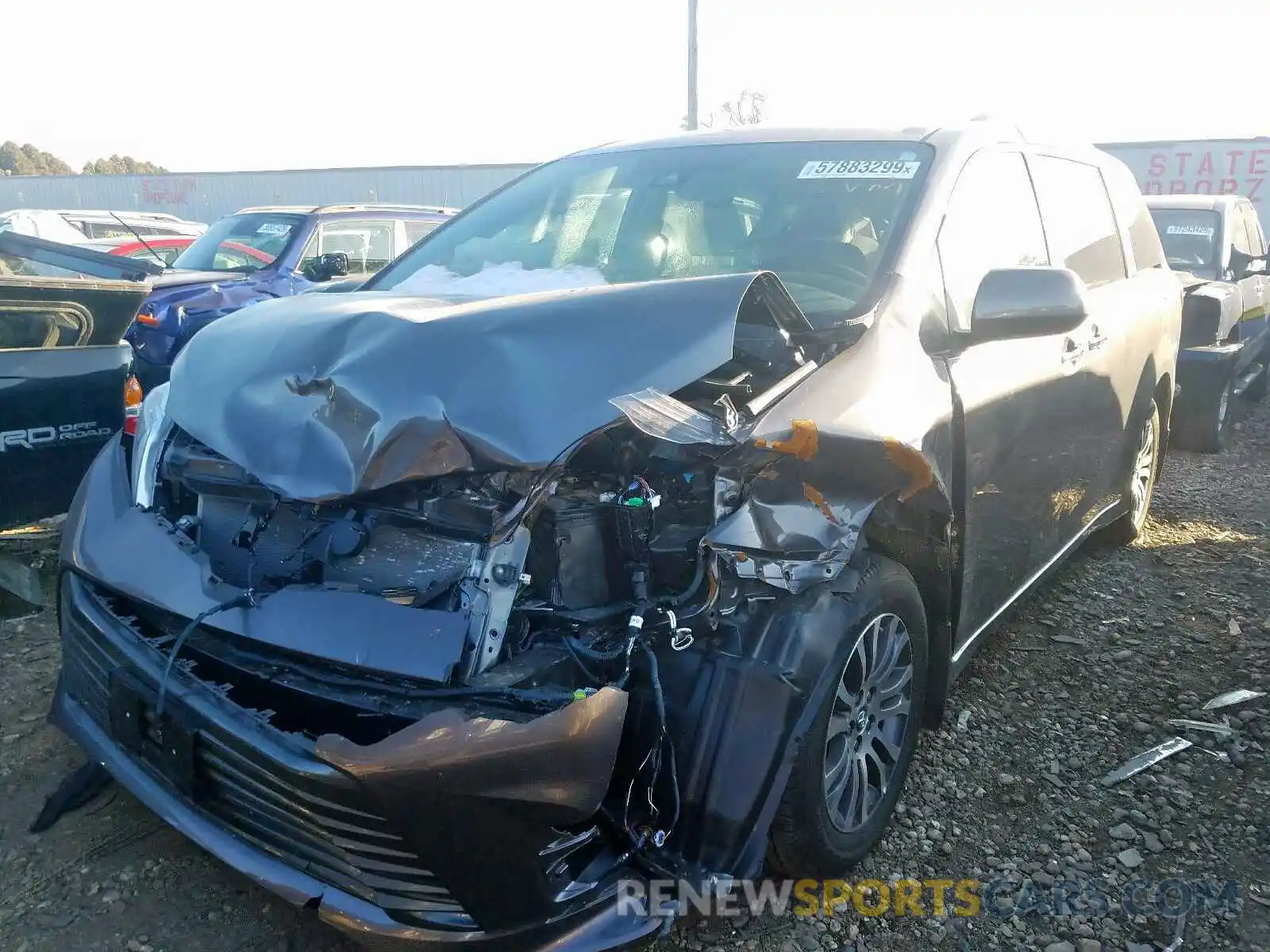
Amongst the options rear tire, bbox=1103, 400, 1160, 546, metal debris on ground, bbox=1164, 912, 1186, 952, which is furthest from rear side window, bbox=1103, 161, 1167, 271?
metal debris on ground, bbox=1164, 912, 1186, 952

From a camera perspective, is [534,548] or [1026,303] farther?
[1026,303]

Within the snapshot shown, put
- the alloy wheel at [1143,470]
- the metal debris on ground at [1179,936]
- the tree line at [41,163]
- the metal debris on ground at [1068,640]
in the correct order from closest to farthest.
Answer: the metal debris on ground at [1179,936] → the metal debris on ground at [1068,640] → the alloy wheel at [1143,470] → the tree line at [41,163]

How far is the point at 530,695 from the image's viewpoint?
188cm

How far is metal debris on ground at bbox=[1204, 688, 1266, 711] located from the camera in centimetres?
343

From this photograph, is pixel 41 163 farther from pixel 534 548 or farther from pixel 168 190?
pixel 534 548

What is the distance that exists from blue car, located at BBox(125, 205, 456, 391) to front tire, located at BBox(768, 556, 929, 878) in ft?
16.4

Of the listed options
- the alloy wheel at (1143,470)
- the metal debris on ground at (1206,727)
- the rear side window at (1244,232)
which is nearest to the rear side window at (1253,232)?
the rear side window at (1244,232)

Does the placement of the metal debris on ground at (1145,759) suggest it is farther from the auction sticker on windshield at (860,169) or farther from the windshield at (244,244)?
the windshield at (244,244)

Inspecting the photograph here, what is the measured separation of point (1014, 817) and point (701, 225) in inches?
80.5

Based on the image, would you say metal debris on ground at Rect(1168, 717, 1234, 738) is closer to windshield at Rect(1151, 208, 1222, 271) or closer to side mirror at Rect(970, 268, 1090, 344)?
side mirror at Rect(970, 268, 1090, 344)

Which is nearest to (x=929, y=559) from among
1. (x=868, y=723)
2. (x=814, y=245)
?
(x=868, y=723)

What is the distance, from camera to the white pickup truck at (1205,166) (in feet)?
59.7

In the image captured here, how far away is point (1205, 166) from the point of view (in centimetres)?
1847

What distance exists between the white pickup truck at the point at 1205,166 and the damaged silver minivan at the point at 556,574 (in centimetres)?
1868
